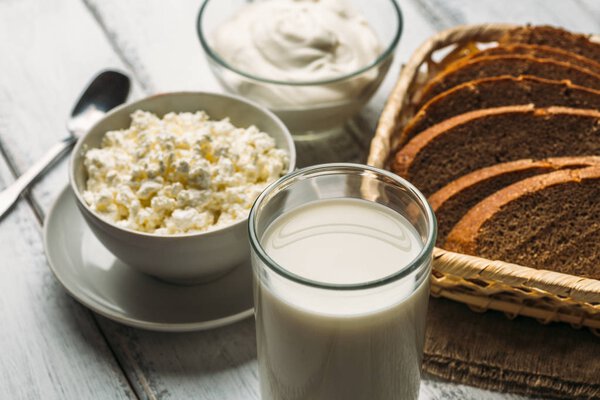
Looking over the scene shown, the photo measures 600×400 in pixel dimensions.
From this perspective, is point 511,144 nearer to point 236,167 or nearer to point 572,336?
point 572,336

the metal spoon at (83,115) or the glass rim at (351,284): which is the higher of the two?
the glass rim at (351,284)

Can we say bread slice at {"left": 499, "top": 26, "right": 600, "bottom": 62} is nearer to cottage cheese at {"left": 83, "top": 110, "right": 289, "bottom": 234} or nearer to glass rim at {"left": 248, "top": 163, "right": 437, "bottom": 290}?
cottage cheese at {"left": 83, "top": 110, "right": 289, "bottom": 234}

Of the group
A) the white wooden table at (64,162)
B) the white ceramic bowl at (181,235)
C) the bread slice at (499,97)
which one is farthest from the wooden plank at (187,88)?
the bread slice at (499,97)

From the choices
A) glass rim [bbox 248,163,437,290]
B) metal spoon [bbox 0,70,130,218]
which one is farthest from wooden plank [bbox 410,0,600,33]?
glass rim [bbox 248,163,437,290]

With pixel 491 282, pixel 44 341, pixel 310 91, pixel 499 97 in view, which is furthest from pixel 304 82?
pixel 44 341

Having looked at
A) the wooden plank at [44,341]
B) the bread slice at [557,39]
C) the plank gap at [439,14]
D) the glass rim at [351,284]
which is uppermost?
the glass rim at [351,284]

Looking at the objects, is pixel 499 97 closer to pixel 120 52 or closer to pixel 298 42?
pixel 298 42

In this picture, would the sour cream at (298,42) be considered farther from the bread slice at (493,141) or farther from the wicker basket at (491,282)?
the bread slice at (493,141)
